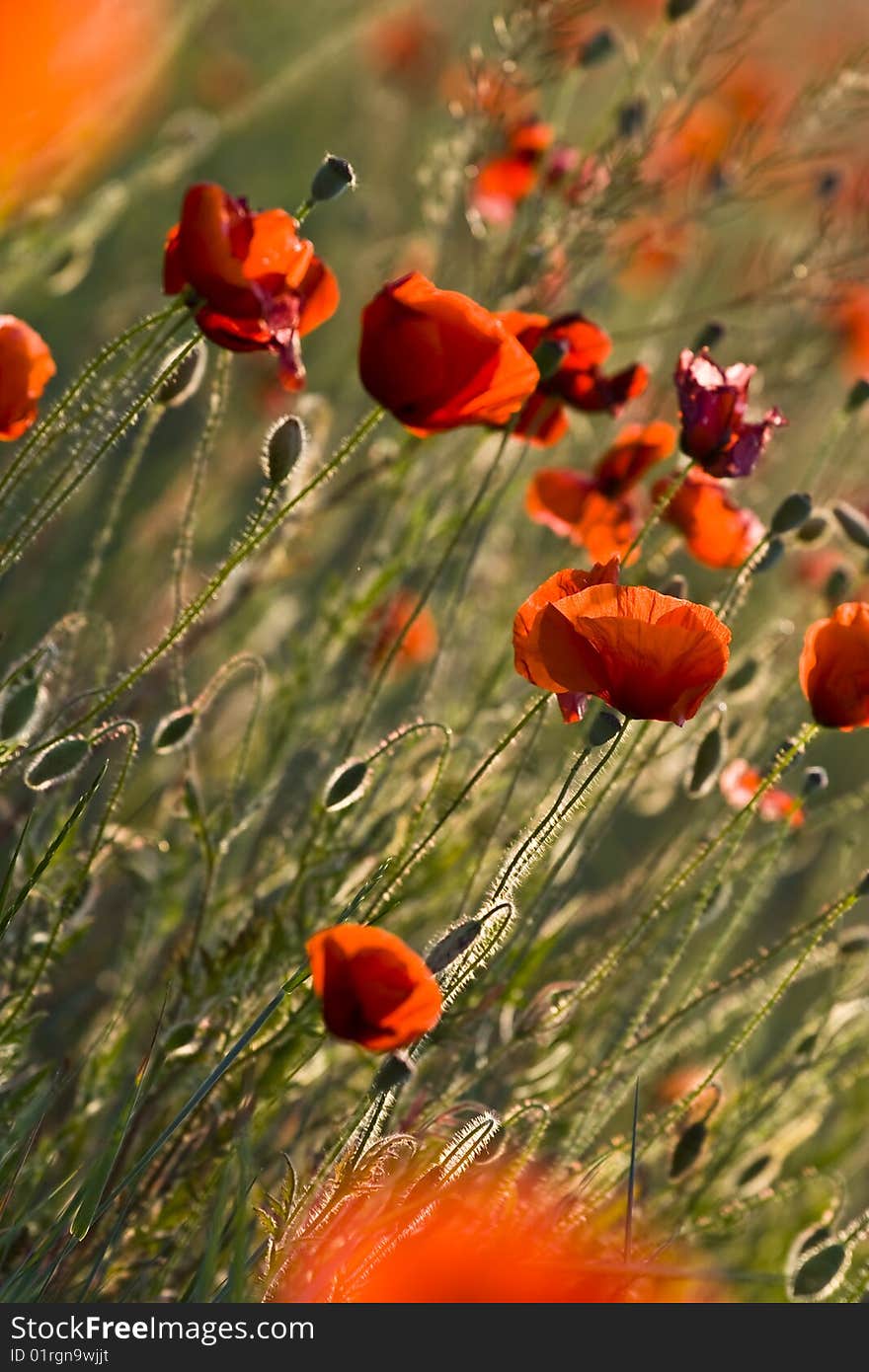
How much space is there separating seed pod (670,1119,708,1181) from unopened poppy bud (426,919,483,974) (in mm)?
566

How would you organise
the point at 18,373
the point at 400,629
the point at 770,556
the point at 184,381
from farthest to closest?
the point at 400,629
the point at 770,556
the point at 184,381
the point at 18,373

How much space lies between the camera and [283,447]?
4.36 feet

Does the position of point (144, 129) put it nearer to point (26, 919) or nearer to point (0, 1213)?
point (26, 919)

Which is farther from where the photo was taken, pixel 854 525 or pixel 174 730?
pixel 854 525

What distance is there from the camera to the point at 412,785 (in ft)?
6.10

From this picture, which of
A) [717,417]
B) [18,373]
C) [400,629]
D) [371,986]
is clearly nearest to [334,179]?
[18,373]

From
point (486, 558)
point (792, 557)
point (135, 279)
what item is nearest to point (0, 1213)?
point (486, 558)

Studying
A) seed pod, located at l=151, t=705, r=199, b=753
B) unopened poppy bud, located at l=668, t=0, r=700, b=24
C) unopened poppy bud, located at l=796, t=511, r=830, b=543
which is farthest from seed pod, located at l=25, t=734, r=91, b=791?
unopened poppy bud, located at l=668, t=0, r=700, b=24

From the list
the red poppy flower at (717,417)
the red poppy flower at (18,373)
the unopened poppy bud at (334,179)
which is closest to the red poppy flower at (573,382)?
the red poppy flower at (717,417)

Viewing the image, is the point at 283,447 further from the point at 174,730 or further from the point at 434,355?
the point at 174,730

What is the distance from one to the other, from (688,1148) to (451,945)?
60 cm

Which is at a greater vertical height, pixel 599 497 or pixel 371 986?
pixel 371 986

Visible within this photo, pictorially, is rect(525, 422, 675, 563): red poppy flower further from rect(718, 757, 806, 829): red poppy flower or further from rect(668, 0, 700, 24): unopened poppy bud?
rect(668, 0, 700, 24): unopened poppy bud

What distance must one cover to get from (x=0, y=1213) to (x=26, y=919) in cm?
38
